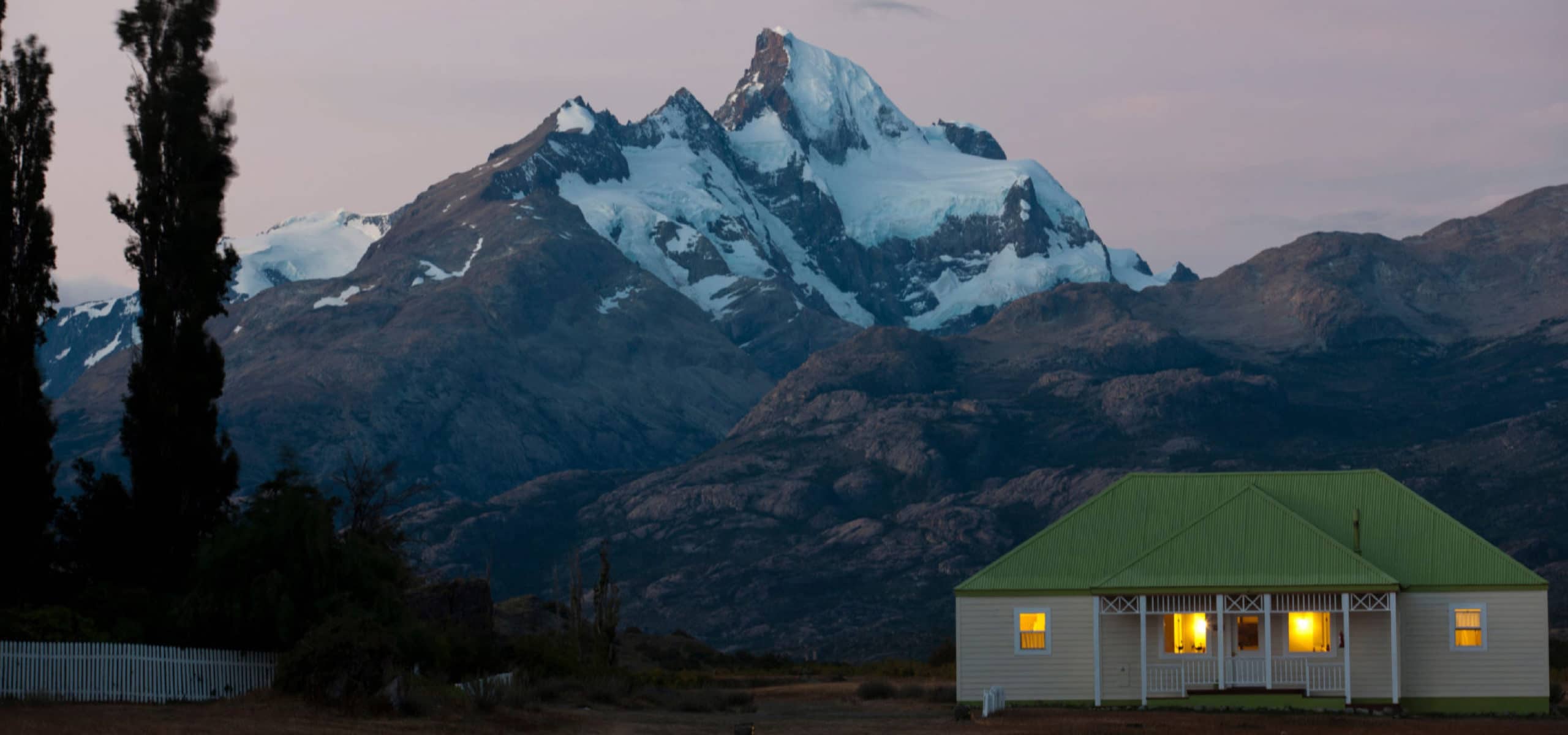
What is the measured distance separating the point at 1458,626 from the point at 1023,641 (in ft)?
35.3

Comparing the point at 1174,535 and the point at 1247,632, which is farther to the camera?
the point at 1247,632

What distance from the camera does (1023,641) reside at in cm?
5034

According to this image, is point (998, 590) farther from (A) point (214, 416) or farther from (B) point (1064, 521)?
(A) point (214, 416)

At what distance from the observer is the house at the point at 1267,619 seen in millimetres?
48500

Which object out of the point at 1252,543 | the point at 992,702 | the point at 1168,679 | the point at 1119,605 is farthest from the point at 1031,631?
the point at 1252,543

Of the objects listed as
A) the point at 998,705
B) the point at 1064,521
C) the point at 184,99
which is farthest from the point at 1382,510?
the point at 184,99

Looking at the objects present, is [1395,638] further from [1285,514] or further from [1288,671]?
[1285,514]

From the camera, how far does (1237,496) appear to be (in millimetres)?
52156

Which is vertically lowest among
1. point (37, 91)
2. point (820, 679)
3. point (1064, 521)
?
point (820, 679)

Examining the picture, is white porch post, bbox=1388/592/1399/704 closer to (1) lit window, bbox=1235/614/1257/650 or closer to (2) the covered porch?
(2) the covered porch

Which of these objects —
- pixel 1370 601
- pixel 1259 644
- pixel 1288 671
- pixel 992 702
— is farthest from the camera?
pixel 1259 644

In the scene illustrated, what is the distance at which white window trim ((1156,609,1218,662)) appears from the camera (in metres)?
49.7

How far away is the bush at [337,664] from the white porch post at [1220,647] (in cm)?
2084

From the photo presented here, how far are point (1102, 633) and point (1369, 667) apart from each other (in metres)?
6.59
